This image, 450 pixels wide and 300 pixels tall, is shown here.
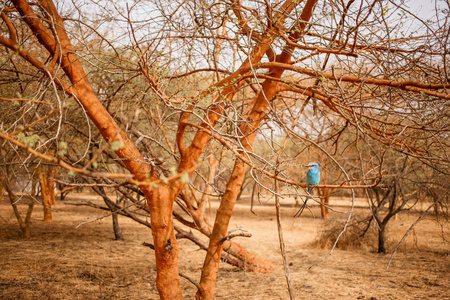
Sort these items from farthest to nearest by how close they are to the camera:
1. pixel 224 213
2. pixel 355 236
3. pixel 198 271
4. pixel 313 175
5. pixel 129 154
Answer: pixel 355 236, pixel 198 271, pixel 224 213, pixel 313 175, pixel 129 154

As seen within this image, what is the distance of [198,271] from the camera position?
20.5 ft

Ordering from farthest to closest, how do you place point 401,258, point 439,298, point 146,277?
point 401,258 < point 146,277 < point 439,298

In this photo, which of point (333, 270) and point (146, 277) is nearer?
point (146, 277)

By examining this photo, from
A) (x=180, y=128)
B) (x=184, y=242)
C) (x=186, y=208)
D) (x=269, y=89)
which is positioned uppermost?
(x=269, y=89)

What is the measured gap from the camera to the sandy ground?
4.61 meters

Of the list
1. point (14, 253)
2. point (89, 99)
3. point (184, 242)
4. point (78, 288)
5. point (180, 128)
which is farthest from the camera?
point (184, 242)

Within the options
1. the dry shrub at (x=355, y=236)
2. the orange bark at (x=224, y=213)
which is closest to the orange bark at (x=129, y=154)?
the orange bark at (x=224, y=213)

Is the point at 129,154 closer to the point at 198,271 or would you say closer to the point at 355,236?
the point at 198,271

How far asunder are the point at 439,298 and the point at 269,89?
12.2ft

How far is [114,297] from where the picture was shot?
4.42 m

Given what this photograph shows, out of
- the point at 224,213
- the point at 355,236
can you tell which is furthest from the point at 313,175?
the point at 355,236

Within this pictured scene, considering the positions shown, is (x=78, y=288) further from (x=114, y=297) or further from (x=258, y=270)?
(x=258, y=270)

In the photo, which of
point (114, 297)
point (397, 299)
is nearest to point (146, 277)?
point (114, 297)

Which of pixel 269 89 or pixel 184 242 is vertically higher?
pixel 269 89
